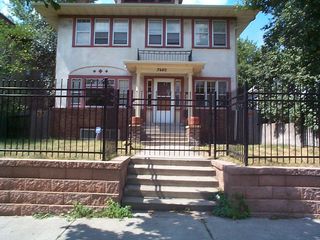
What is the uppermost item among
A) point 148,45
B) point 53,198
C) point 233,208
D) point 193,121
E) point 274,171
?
point 148,45

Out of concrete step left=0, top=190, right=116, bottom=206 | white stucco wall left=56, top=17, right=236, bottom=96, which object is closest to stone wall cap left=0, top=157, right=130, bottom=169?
concrete step left=0, top=190, right=116, bottom=206

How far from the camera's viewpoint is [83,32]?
19969 millimetres

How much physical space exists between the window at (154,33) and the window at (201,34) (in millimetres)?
1913

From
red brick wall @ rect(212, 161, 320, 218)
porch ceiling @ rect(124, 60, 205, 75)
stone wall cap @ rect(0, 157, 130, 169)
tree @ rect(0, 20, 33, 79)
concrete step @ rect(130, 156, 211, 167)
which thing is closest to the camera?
red brick wall @ rect(212, 161, 320, 218)

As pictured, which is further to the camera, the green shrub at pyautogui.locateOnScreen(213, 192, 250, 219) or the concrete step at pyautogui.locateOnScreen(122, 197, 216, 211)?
the concrete step at pyautogui.locateOnScreen(122, 197, 216, 211)

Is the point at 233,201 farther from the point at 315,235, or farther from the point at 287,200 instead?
the point at 315,235

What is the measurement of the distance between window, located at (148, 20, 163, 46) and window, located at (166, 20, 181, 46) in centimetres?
44

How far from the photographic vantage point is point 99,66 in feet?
64.2

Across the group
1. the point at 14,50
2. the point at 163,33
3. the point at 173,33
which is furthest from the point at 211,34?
the point at 14,50

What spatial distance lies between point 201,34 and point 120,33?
4.39 meters

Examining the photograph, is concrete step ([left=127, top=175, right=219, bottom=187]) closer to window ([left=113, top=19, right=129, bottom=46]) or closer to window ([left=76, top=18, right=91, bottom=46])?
window ([left=113, top=19, right=129, bottom=46])

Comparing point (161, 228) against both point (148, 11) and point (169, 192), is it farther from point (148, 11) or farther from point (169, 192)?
point (148, 11)

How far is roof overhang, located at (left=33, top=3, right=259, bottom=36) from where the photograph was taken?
18.9 m

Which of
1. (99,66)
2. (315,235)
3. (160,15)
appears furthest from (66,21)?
(315,235)
